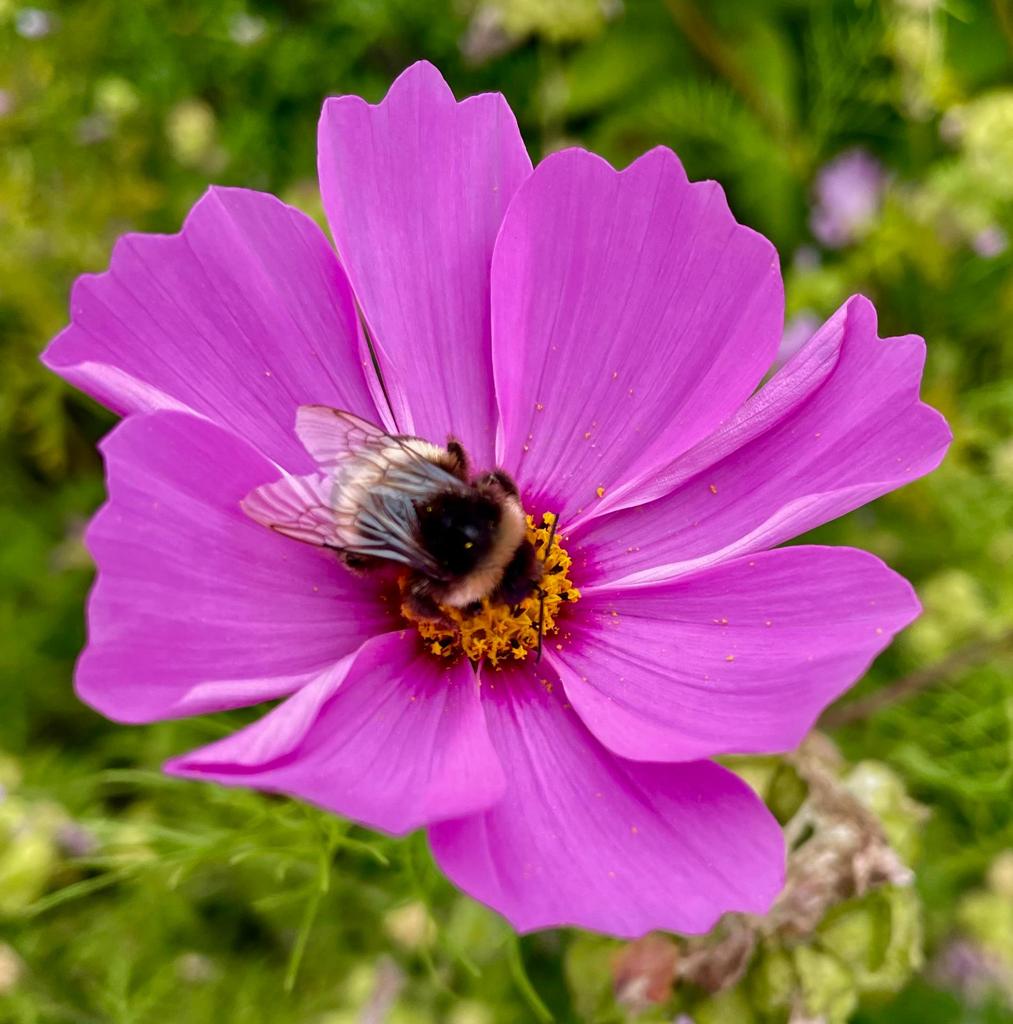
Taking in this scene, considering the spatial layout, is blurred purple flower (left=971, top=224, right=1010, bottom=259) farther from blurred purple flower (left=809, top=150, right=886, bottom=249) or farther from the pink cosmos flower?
the pink cosmos flower

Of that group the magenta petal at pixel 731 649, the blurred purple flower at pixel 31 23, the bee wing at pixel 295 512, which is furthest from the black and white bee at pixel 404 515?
the blurred purple flower at pixel 31 23

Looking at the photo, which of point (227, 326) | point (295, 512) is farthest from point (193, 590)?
point (227, 326)

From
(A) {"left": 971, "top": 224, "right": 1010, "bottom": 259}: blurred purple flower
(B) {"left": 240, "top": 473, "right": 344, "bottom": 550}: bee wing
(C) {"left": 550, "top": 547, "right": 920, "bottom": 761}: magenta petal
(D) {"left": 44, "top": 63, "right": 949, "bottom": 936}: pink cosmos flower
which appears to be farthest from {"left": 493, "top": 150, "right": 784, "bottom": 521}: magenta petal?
(A) {"left": 971, "top": 224, "right": 1010, "bottom": 259}: blurred purple flower

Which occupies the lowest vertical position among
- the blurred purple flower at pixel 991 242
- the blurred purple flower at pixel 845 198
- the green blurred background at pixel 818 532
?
the green blurred background at pixel 818 532

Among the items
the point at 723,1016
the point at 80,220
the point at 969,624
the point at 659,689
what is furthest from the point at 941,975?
the point at 80,220

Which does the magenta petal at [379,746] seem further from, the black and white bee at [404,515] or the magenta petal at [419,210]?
the magenta petal at [419,210]
